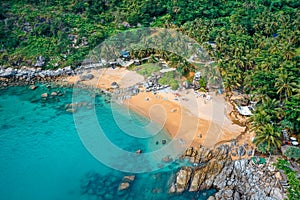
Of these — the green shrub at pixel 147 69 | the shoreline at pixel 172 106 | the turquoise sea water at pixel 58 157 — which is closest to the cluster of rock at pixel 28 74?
the shoreline at pixel 172 106

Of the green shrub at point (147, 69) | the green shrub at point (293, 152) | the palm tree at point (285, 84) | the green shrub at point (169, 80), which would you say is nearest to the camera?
the green shrub at point (293, 152)

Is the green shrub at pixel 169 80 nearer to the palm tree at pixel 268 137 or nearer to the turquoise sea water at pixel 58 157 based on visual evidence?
the turquoise sea water at pixel 58 157

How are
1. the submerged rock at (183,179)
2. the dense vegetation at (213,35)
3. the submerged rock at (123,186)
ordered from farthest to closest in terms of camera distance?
the dense vegetation at (213,35) < the submerged rock at (123,186) < the submerged rock at (183,179)

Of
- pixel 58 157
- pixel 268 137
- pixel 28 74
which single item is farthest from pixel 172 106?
pixel 28 74

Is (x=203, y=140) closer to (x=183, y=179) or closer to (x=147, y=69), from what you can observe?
(x=183, y=179)

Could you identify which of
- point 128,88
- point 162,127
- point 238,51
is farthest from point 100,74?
point 238,51

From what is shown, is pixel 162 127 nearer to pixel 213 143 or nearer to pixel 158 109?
pixel 158 109
